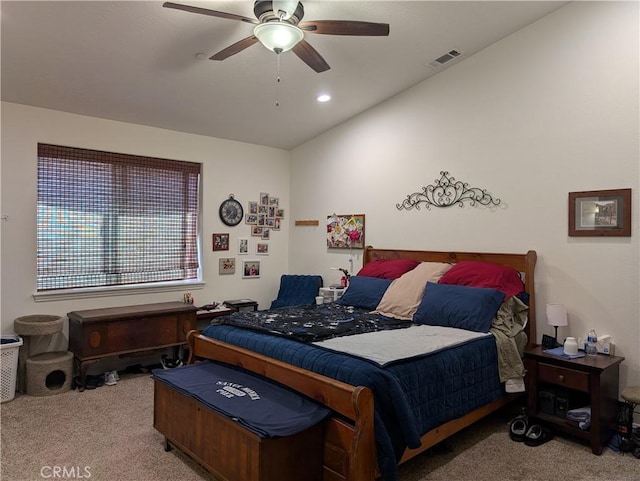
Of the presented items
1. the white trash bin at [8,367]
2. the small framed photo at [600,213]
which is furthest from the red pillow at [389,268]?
the white trash bin at [8,367]

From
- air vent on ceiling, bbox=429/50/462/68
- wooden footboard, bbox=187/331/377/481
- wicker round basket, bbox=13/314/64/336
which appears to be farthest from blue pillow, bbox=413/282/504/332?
wicker round basket, bbox=13/314/64/336

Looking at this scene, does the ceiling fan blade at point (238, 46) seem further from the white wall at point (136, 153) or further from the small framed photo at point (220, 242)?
the small framed photo at point (220, 242)

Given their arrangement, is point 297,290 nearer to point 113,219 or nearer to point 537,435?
point 113,219

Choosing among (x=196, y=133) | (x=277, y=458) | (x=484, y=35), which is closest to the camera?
(x=277, y=458)

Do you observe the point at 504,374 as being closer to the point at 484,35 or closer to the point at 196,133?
the point at 484,35

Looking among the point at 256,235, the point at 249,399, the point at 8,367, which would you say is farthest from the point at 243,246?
the point at 249,399

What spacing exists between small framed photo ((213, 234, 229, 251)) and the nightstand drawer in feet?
12.0

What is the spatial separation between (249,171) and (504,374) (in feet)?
12.7

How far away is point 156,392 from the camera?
Result: 2.85 meters

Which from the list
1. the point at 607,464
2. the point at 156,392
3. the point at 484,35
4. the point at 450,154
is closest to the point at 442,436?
the point at 607,464

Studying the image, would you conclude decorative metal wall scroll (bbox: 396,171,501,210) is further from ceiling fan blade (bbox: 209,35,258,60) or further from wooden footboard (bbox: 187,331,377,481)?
→ wooden footboard (bbox: 187,331,377,481)

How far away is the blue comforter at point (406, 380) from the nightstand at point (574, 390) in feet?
0.97

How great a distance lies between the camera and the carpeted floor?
2.49 meters

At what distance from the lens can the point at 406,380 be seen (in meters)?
2.33
